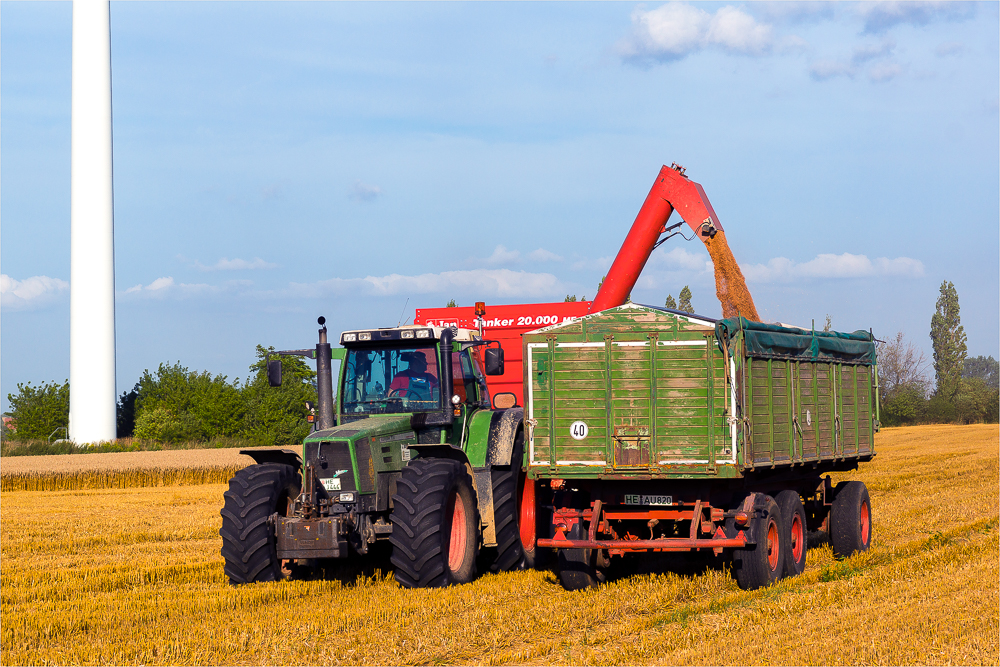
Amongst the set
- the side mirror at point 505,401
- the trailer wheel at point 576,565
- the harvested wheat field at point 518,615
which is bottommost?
the harvested wheat field at point 518,615

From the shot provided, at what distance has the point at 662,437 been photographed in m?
10.3

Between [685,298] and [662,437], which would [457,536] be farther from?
[685,298]

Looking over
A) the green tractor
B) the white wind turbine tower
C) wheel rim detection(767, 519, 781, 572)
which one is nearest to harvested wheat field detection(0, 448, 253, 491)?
the white wind turbine tower

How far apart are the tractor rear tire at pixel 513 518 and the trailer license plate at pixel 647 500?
1061 mm

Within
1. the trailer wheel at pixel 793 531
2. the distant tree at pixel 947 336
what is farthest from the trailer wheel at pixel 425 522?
the distant tree at pixel 947 336

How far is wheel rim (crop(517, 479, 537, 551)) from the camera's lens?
11.2m

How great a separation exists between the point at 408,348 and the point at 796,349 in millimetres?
4221

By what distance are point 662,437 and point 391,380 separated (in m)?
3.20

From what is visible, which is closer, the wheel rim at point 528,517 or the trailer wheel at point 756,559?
the trailer wheel at point 756,559

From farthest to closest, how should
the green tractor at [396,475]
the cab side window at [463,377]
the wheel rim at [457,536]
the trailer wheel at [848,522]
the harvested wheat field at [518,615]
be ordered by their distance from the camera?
1. the trailer wheel at [848,522]
2. the cab side window at [463,377]
3. the wheel rim at [457,536]
4. the green tractor at [396,475]
5. the harvested wheat field at [518,615]

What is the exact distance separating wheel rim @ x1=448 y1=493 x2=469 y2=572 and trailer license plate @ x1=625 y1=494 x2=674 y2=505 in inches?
66.4

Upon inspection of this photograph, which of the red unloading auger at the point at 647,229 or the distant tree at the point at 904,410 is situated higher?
the red unloading auger at the point at 647,229

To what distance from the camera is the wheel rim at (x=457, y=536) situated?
35.4 feet

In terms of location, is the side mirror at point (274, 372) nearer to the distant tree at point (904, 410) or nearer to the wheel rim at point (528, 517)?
the wheel rim at point (528, 517)
